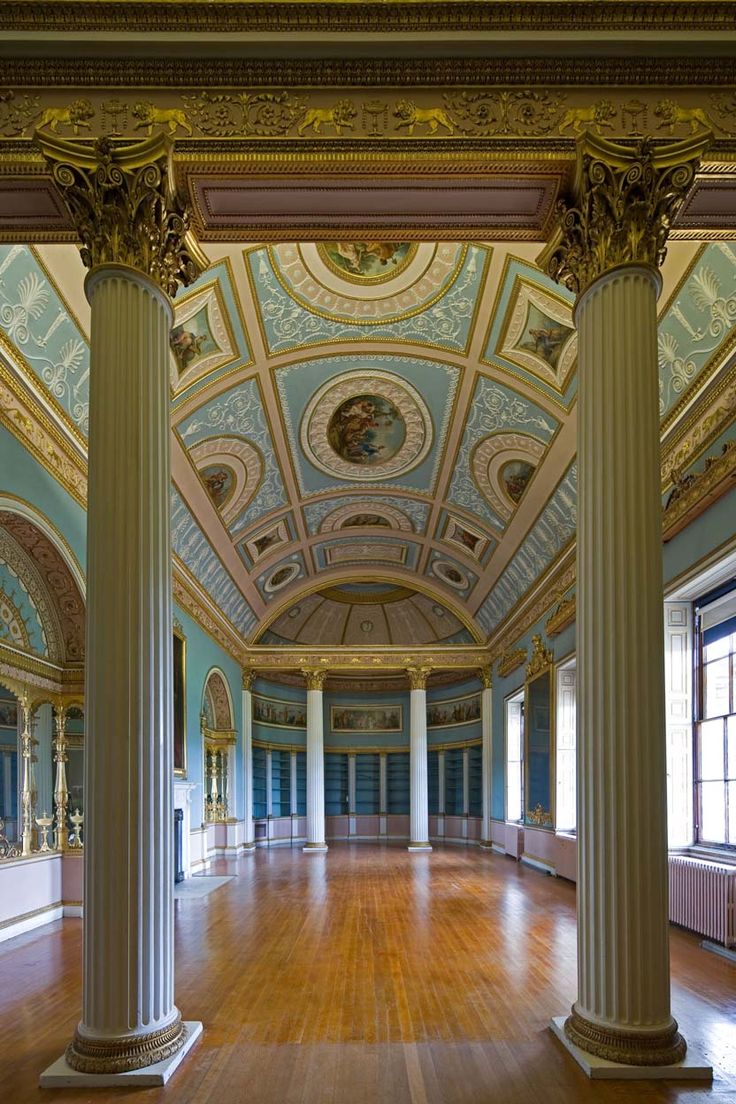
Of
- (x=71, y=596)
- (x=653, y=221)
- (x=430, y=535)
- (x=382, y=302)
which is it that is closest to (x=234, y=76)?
(x=653, y=221)

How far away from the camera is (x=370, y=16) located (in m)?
6.01

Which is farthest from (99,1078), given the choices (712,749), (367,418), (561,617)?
(561,617)

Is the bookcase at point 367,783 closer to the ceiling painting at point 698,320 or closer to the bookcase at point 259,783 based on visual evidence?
the bookcase at point 259,783

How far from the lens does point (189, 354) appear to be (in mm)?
12703

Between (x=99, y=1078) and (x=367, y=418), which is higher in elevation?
(x=367, y=418)

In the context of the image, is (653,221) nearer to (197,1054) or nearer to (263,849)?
(197,1054)

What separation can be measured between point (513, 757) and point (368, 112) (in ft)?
67.7

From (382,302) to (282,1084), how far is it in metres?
9.90

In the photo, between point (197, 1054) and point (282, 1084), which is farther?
point (197, 1054)

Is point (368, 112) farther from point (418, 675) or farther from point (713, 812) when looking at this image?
point (418, 675)

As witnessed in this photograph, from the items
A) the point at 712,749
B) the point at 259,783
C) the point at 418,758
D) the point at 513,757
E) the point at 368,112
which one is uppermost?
the point at 368,112

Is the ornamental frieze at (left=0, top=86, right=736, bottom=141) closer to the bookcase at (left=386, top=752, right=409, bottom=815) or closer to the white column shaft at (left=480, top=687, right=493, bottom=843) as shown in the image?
the white column shaft at (left=480, top=687, right=493, bottom=843)

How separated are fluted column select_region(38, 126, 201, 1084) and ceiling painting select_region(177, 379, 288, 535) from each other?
7729 millimetres

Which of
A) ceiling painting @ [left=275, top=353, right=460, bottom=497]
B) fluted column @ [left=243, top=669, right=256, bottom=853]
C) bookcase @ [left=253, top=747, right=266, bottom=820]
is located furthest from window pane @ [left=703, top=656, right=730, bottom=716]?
bookcase @ [left=253, top=747, right=266, bottom=820]
